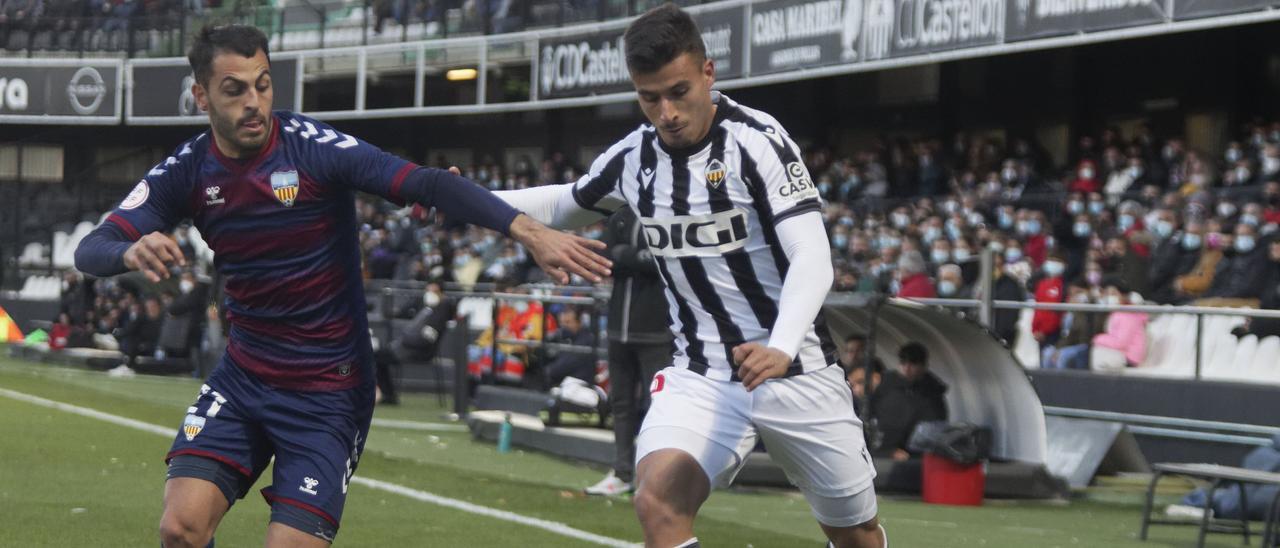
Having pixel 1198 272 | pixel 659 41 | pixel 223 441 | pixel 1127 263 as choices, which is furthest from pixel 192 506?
pixel 1127 263

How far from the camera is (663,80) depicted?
5371mm

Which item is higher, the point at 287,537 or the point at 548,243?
the point at 548,243

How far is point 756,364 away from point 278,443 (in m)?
1.53

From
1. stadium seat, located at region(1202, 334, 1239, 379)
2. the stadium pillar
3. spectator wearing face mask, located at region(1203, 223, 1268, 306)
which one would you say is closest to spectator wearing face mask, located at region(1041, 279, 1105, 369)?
the stadium pillar

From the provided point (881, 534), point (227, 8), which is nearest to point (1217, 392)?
point (881, 534)

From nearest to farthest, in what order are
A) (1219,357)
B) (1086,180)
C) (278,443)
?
(278,443) < (1219,357) < (1086,180)

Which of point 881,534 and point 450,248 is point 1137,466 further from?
point 450,248

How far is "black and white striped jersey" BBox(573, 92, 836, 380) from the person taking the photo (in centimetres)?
547

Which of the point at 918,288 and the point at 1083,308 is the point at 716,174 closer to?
the point at 1083,308

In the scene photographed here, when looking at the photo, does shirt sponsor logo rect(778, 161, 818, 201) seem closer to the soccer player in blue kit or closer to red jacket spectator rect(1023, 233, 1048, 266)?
the soccer player in blue kit

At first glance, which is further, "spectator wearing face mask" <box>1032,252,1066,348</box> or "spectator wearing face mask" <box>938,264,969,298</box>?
"spectator wearing face mask" <box>938,264,969,298</box>

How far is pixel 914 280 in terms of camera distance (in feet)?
56.8

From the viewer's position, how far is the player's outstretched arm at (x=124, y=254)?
15.8ft

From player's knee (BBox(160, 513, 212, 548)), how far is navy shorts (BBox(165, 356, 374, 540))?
6.6 inches
